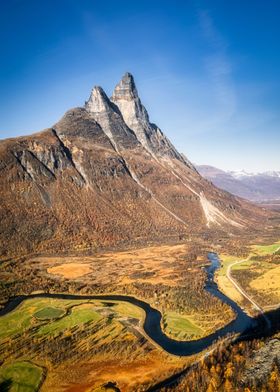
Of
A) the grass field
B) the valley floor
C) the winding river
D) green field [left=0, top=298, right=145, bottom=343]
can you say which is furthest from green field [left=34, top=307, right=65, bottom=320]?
the grass field

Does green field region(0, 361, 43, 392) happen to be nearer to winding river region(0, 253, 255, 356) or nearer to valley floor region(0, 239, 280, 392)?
valley floor region(0, 239, 280, 392)

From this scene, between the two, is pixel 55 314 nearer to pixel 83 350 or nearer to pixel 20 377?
pixel 83 350

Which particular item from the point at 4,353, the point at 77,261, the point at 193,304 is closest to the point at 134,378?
the point at 4,353

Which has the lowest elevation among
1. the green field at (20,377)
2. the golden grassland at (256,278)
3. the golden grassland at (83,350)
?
the green field at (20,377)

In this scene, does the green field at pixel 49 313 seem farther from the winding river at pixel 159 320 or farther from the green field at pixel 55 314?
the winding river at pixel 159 320

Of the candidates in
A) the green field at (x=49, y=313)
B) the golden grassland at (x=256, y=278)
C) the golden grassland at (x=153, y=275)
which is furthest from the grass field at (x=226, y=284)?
the green field at (x=49, y=313)

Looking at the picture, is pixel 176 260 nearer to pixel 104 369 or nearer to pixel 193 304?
pixel 193 304

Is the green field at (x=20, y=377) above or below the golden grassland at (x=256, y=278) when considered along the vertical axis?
below
